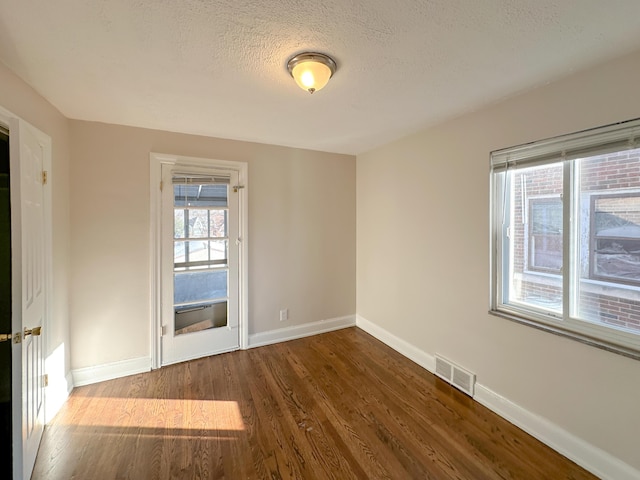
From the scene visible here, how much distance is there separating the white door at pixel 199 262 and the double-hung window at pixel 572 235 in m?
2.55

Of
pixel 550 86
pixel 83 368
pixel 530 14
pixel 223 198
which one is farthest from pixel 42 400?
pixel 550 86

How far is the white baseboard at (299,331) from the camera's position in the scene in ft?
10.7

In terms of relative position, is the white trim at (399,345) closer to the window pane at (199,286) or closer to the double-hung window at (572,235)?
the double-hung window at (572,235)

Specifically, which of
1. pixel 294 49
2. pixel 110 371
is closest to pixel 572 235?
pixel 294 49

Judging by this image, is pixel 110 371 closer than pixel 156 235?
Yes

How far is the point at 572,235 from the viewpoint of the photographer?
5.87ft

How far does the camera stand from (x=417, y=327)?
9.48ft

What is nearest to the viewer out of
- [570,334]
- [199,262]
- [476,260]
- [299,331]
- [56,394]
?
[570,334]

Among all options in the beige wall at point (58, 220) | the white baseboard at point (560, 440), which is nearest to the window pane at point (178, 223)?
the beige wall at point (58, 220)

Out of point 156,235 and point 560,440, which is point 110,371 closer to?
point 156,235

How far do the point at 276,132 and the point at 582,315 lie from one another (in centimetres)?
286

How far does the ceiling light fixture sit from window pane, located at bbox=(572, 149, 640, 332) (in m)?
1.68

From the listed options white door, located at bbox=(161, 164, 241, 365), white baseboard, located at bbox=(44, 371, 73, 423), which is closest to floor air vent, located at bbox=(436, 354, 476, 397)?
white door, located at bbox=(161, 164, 241, 365)

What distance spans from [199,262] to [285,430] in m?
1.82
